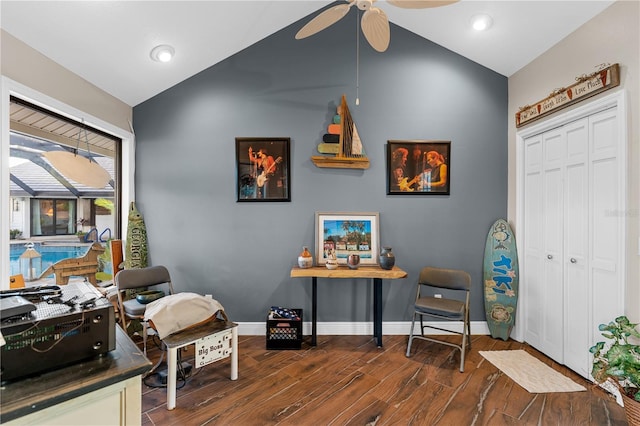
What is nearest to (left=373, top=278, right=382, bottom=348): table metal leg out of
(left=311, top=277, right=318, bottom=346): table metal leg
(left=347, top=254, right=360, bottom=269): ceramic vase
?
(left=347, top=254, right=360, bottom=269): ceramic vase

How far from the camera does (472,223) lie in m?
3.40

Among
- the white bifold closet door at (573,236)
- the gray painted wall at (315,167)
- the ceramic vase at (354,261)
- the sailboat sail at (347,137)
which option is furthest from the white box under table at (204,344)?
the white bifold closet door at (573,236)

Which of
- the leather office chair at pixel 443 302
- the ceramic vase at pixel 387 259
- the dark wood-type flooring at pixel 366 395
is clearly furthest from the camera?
the ceramic vase at pixel 387 259

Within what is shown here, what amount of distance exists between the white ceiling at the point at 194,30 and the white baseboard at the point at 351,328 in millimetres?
2890

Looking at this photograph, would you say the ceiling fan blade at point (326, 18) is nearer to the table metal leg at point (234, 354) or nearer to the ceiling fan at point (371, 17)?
the ceiling fan at point (371, 17)

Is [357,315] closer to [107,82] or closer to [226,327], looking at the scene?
[226,327]

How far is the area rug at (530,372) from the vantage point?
2.37 metres

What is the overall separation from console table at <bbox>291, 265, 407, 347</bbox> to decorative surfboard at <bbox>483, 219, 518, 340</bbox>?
1082 millimetres

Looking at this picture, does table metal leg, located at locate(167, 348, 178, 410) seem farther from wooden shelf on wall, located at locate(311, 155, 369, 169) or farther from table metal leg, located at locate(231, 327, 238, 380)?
wooden shelf on wall, located at locate(311, 155, 369, 169)

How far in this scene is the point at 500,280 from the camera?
325 centimetres

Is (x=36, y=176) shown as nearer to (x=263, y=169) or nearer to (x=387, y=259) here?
(x=263, y=169)

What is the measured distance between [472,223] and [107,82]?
13.6 feet

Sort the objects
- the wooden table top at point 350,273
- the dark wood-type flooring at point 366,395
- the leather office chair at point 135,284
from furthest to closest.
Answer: the wooden table top at point 350,273 → the leather office chair at point 135,284 → the dark wood-type flooring at point 366,395

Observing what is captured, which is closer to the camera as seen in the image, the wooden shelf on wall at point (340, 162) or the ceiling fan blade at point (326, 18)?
the ceiling fan blade at point (326, 18)
